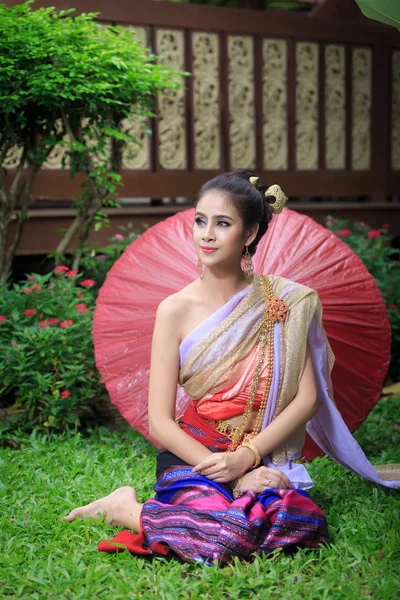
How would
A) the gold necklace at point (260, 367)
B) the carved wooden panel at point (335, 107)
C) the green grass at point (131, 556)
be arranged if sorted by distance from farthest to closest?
the carved wooden panel at point (335, 107) < the gold necklace at point (260, 367) < the green grass at point (131, 556)

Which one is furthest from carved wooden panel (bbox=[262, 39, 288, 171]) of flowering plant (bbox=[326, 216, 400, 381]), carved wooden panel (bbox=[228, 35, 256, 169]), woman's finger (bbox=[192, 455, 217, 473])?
woman's finger (bbox=[192, 455, 217, 473])

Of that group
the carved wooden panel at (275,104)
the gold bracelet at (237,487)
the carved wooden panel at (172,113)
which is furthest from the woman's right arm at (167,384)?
the carved wooden panel at (275,104)

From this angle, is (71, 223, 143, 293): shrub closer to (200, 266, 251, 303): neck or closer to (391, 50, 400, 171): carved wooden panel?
(200, 266, 251, 303): neck

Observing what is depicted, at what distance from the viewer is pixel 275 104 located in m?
6.43

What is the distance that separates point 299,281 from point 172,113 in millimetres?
2824

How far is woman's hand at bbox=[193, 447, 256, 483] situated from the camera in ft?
8.86

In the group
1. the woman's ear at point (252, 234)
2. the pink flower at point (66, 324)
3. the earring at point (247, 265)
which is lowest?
the pink flower at point (66, 324)

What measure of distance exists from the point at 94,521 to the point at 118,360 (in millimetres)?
898

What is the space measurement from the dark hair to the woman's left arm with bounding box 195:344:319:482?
0.53 metres

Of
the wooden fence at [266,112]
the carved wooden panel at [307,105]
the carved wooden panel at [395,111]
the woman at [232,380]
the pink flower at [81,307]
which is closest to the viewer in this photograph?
the woman at [232,380]

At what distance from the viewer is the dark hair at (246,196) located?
281cm

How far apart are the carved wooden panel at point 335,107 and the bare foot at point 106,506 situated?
14.5 feet

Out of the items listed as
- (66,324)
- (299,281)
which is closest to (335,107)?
(299,281)

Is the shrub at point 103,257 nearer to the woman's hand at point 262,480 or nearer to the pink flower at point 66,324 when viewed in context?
the pink flower at point 66,324
